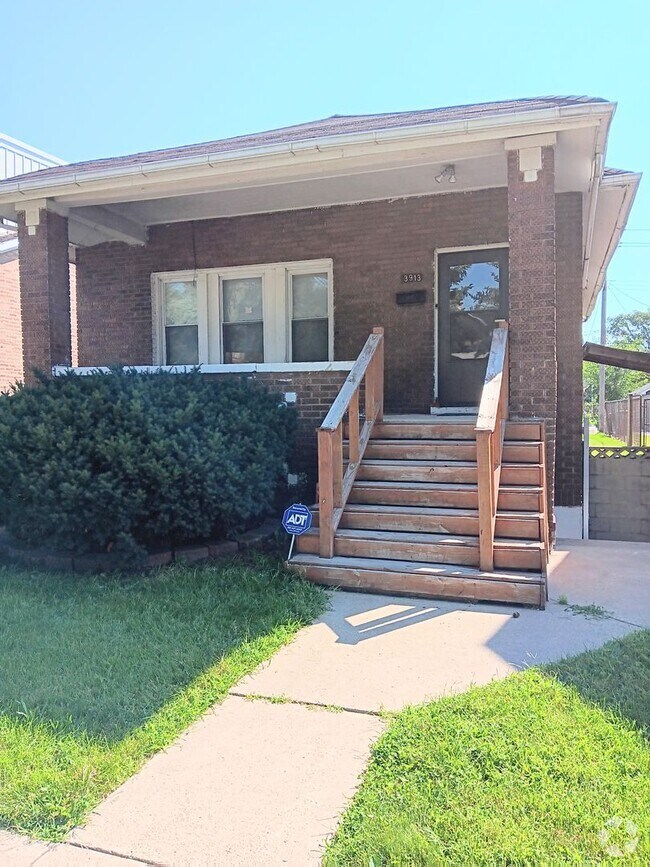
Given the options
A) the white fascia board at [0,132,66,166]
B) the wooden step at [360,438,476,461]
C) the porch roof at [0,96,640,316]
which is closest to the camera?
the porch roof at [0,96,640,316]

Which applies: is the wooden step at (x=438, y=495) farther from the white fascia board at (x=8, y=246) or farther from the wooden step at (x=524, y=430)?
the white fascia board at (x=8, y=246)

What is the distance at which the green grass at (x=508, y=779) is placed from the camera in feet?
7.11

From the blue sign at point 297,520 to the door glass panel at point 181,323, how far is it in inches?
175

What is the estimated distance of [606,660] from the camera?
12.0 feet

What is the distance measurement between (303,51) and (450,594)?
1100 cm

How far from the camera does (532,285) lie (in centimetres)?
602

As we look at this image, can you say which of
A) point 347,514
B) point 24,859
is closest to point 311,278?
point 347,514

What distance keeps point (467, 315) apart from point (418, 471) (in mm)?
2903

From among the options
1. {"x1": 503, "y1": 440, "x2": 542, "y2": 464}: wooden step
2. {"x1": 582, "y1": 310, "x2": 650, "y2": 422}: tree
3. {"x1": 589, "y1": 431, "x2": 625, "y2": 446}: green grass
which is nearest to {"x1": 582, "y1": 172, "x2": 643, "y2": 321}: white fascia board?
{"x1": 503, "y1": 440, "x2": 542, "y2": 464}: wooden step

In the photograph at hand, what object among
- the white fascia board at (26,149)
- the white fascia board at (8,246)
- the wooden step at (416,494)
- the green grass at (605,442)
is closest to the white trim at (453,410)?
the wooden step at (416,494)

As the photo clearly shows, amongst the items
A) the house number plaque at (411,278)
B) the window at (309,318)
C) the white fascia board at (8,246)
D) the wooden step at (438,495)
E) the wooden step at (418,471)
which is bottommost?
the wooden step at (438,495)

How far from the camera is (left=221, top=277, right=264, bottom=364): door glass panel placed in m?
9.02

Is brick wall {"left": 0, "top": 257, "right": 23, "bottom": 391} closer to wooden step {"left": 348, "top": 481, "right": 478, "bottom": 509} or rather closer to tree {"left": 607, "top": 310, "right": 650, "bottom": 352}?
wooden step {"left": 348, "top": 481, "right": 478, "bottom": 509}

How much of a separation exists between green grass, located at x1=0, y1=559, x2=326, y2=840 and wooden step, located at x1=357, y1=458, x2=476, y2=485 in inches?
51.3
